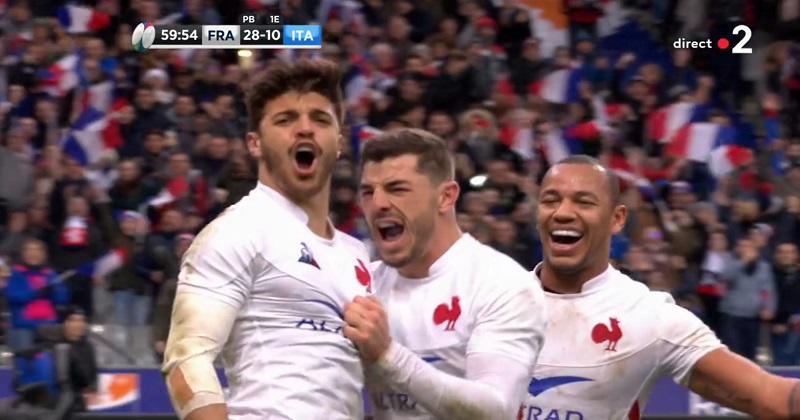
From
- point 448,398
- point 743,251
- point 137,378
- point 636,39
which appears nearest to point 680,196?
point 743,251

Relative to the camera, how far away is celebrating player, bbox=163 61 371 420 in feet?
16.4

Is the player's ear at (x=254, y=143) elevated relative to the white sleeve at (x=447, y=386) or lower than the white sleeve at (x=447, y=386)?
elevated

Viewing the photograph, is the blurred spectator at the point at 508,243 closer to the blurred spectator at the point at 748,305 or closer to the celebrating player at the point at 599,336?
the blurred spectator at the point at 748,305

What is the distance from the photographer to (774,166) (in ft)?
45.3

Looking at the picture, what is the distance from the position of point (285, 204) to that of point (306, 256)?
0.21 meters

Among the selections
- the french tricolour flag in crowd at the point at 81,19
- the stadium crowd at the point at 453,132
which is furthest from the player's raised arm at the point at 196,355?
the french tricolour flag in crowd at the point at 81,19

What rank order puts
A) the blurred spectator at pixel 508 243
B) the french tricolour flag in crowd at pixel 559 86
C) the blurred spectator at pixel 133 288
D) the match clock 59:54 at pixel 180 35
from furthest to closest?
the french tricolour flag in crowd at pixel 559 86 → the match clock 59:54 at pixel 180 35 → the blurred spectator at pixel 133 288 → the blurred spectator at pixel 508 243

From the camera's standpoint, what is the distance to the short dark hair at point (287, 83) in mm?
5395

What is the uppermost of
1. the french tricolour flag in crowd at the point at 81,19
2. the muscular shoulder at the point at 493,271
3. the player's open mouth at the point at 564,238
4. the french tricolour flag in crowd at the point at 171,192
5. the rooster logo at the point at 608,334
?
the french tricolour flag in crowd at the point at 81,19

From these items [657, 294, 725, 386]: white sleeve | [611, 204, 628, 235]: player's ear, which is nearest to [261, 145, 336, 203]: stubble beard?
[611, 204, 628, 235]: player's ear

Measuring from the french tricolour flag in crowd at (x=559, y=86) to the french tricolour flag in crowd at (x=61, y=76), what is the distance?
150 inches

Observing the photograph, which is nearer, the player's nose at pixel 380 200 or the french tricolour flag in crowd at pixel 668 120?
the player's nose at pixel 380 200

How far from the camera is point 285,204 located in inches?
213

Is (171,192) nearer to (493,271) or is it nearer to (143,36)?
(143,36)
